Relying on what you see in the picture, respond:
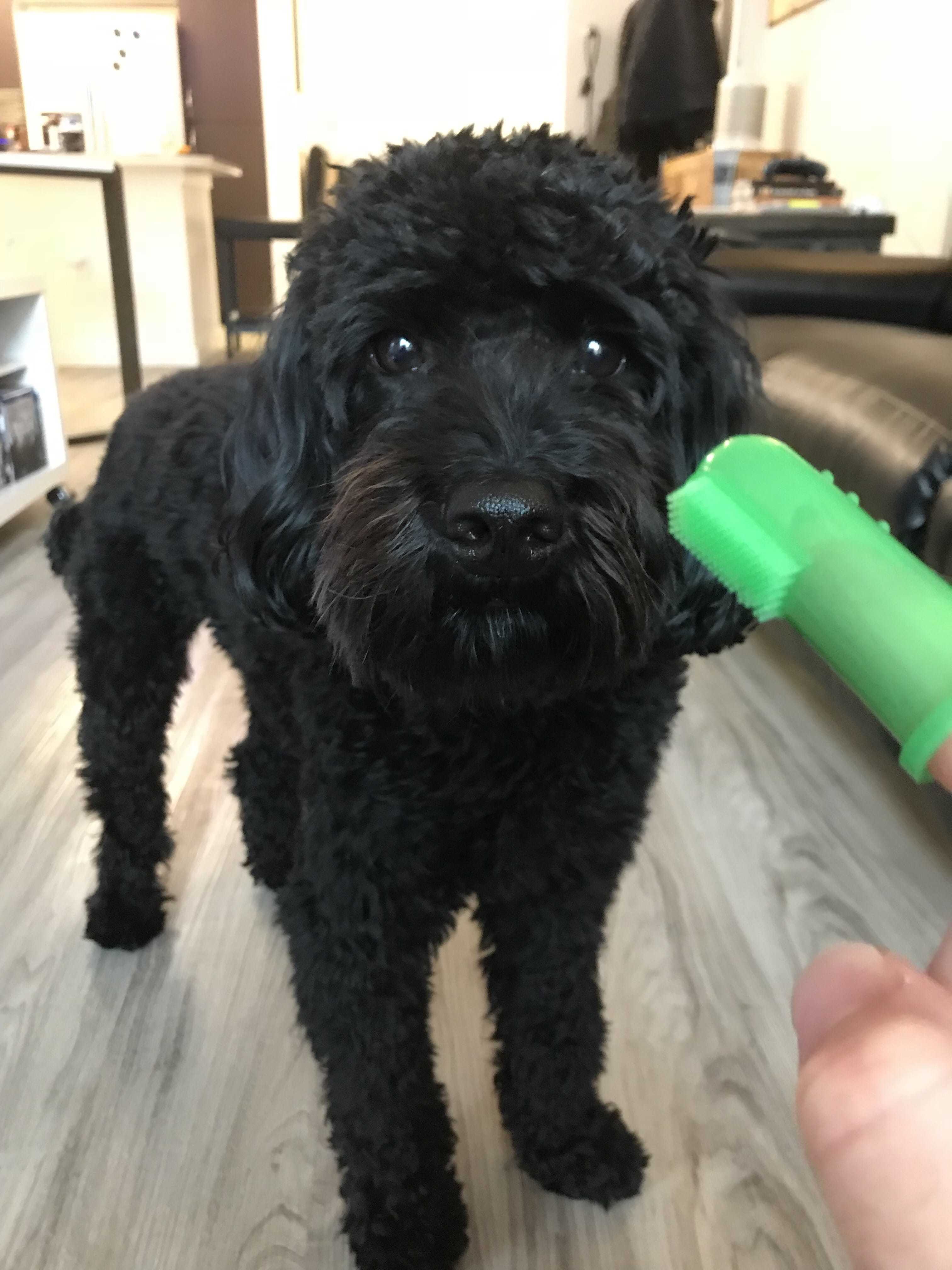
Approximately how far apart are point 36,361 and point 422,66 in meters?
4.46

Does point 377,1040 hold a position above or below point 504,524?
below

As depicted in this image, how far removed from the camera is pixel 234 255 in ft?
14.8

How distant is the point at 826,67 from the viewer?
3.32m

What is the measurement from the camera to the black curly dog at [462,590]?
1.99 ft

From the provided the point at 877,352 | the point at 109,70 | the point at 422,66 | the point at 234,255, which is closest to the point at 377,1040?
the point at 877,352

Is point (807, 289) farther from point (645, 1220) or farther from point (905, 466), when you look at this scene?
point (645, 1220)

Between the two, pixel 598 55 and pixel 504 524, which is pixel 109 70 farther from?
pixel 504 524

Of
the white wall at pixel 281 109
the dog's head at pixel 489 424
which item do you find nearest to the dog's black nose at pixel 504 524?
the dog's head at pixel 489 424

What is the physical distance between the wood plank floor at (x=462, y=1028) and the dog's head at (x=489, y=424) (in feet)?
1.85

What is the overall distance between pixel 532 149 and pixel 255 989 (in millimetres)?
1023

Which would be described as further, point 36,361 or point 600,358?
point 36,361

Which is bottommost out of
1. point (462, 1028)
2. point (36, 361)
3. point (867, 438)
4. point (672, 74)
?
point (462, 1028)

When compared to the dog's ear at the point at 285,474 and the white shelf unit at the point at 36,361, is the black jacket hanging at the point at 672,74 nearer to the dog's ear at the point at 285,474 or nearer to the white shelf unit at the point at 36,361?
the white shelf unit at the point at 36,361

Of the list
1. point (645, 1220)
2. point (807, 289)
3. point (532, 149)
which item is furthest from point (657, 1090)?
point (807, 289)
